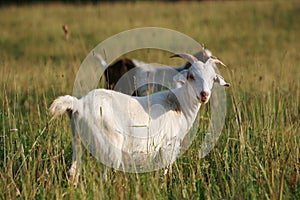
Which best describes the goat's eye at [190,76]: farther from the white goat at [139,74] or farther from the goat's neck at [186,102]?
the white goat at [139,74]

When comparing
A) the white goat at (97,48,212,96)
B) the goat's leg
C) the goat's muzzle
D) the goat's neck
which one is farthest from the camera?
the white goat at (97,48,212,96)

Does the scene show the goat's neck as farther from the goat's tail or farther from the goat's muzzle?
the goat's tail

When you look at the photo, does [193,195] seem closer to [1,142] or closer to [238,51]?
[1,142]

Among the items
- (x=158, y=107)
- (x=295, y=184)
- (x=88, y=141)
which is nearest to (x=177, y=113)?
(x=158, y=107)

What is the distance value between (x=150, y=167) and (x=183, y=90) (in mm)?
1052

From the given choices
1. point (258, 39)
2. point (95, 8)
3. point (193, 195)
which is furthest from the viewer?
point (95, 8)

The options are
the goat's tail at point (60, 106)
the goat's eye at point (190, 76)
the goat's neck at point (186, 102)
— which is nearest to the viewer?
the goat's tail at point (60, 106)

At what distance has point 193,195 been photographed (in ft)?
15.1

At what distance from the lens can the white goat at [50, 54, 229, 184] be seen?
5.02m

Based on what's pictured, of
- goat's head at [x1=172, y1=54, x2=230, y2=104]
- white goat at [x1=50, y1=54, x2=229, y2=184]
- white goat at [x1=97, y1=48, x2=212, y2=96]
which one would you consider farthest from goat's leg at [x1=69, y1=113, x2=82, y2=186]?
white goat at [x1=97, y1=48, x2=212, y2=96]

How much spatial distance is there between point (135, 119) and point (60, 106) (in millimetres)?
768

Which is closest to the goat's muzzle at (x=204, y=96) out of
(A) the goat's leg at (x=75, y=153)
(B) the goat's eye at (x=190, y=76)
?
(B) the goat's eye at (x=190, y=76)

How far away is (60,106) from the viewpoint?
4871mm

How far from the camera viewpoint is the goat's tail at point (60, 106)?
4.84 metres
